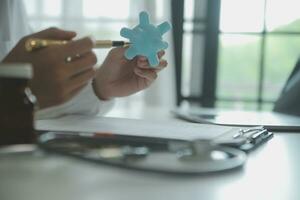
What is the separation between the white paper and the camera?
67cm

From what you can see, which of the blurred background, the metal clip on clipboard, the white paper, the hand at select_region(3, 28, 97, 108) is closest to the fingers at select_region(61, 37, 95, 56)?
the hand at select_region(3, 28, 97, 108)

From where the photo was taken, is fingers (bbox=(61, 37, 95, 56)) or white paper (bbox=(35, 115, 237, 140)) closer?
white paper (bbox=(35, 115, 237, 140))

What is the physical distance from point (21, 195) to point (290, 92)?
1014mm

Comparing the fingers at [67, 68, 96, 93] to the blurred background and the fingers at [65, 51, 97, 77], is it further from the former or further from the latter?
the blurred background

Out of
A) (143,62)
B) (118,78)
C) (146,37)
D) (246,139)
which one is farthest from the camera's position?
(118,78)

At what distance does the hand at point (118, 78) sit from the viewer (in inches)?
39.5

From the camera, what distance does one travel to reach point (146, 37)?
2.54 ft

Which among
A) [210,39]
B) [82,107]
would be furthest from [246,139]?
[210,39]

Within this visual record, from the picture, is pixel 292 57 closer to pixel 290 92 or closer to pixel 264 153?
pixel 290 92

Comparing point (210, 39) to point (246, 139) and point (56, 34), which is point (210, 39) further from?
point (246, 139)

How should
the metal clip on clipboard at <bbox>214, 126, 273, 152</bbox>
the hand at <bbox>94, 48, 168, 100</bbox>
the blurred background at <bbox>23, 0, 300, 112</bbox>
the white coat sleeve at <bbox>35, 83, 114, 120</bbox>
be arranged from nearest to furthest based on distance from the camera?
the metal clip on clipboard at <bbox>214, 126, 273, 152</bbox>
the white coat sleeve at <bbox>35, 83, 114, 120</bbox>
the hand at <bbox>94, 48, 168, 100</bbox>
the blurred background at <bbox>23, 0, 300, 112</bbox>

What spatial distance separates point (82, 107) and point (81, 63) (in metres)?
0.16

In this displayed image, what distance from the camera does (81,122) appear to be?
80cm

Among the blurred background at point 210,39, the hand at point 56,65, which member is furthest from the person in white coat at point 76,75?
the blurred background at point 210,39
